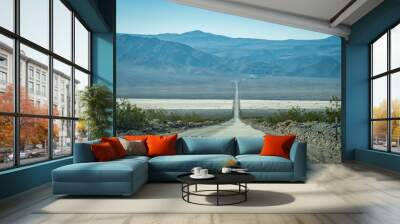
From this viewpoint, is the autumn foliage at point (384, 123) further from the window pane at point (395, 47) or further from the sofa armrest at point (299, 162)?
the sofa armrest at point (299, 162)

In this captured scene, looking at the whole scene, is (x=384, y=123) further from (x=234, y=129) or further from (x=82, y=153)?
(x=82, y=153)

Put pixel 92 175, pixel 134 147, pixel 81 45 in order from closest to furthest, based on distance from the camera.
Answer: pixel 92 175
pixel 134 147
pixel 81 45

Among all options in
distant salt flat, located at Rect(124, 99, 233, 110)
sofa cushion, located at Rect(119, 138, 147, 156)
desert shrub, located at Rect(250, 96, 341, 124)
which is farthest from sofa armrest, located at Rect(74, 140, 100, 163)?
desert shrub, located at Rect(250, 96, 341, 124)

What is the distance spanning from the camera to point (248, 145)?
7.61 m

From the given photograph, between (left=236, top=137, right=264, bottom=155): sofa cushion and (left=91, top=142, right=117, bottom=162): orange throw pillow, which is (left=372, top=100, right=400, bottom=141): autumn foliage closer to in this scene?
(left=236, top=137, right=264, bottom=155): sofa cushion

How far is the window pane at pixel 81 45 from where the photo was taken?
863 cm

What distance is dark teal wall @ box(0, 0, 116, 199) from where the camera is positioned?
6300 millimetres

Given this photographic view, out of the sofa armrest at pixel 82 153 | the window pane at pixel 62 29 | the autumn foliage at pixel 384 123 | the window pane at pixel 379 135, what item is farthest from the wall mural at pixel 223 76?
the sofa armrest at pixel 82 153

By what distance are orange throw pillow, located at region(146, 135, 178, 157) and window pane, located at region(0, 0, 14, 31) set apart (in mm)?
3128

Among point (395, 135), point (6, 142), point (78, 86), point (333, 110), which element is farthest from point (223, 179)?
point (333, 110)

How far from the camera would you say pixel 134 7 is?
37.7 ft

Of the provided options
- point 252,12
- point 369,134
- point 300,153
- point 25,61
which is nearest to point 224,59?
point 252,12

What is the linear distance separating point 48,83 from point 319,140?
24.3 feet

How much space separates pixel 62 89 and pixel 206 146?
117 inches
